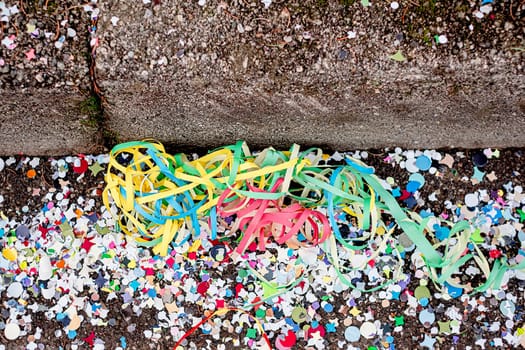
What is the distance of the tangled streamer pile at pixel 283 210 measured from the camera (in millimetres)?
1673

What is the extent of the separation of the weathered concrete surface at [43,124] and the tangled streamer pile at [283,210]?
12 cm

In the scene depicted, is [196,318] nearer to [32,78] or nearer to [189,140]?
[189,140]

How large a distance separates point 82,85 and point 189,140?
1.22 ft

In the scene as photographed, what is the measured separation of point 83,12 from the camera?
4.91 feet

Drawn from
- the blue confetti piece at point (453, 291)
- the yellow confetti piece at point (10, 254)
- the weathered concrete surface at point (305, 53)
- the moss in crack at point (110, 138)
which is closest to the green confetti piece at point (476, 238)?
the blue confetti piece at point (453, 291)

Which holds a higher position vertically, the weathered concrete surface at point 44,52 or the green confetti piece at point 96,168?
the weathered concrete surface at point 44,52

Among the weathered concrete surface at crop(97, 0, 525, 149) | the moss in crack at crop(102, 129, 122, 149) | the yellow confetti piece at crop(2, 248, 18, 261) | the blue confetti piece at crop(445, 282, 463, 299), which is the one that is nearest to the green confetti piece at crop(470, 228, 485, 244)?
the blue confetti piece at crop(445, 282, 463, 299)

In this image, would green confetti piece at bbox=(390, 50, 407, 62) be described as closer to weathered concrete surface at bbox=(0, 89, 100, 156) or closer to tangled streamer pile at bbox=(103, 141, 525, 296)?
tangled streamer pile at bbox=(103, 141, 525, 296)

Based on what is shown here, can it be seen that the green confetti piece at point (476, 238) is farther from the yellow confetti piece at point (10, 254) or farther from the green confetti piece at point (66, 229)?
the yellow confetti piece at point (10, 254)

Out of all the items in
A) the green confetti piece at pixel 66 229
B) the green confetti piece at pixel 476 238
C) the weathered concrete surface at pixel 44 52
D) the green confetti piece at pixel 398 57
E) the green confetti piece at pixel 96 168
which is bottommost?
the green confetti piece at pixel 66 229

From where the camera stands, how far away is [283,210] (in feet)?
5.53

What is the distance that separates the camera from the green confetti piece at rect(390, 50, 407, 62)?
1454 millimetres

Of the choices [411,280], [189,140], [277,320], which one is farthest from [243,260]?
[411,280]

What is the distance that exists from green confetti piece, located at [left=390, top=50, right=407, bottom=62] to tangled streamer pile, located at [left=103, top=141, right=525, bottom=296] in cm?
38
